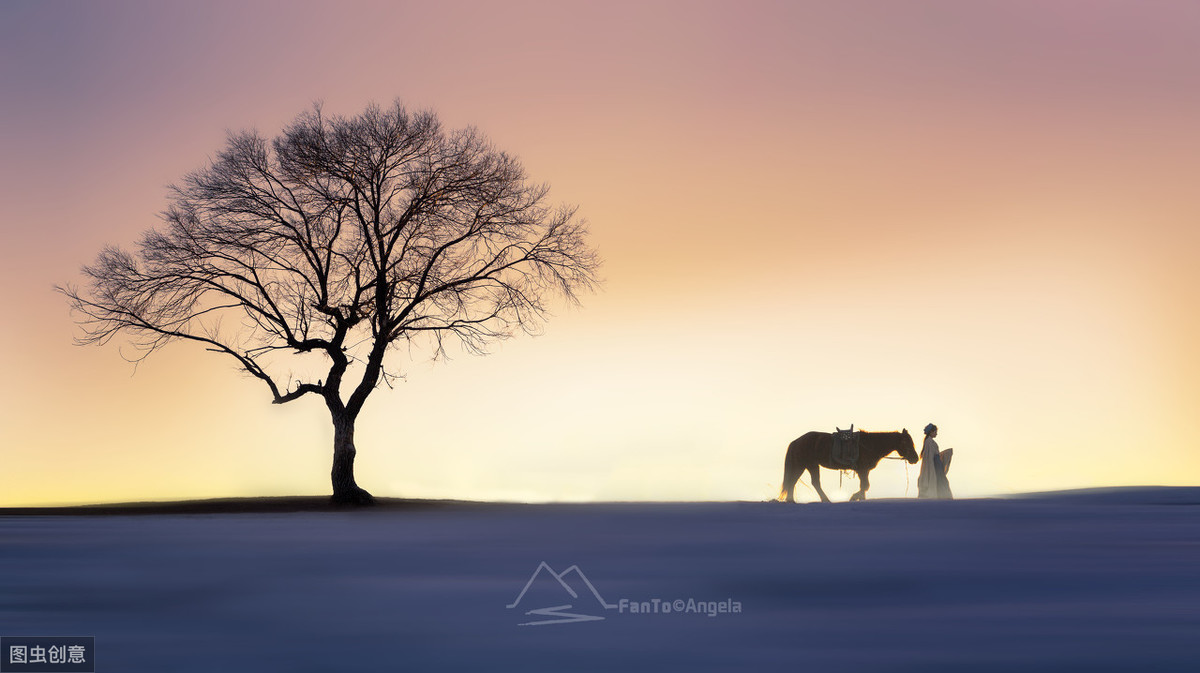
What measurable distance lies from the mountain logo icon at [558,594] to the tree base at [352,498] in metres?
20.6

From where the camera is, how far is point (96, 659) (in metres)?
7.97

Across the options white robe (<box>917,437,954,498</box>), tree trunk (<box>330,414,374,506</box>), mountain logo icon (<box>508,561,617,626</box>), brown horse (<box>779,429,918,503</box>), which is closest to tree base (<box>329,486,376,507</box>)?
tree trunk (<box>330,414,374,506</box>)

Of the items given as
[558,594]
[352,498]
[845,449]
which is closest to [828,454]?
[845,449]

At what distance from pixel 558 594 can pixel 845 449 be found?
2450 cm

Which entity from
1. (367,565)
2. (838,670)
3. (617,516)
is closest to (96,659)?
(838,670)

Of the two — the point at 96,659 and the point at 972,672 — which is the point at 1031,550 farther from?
the point at 96,659

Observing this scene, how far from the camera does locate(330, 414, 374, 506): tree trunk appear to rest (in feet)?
111

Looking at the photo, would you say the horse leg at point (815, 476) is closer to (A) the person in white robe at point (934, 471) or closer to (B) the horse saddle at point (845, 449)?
(B) the horse saddle at point (845, 449)

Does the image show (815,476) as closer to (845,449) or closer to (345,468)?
(845,449)

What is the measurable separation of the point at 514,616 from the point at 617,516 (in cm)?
1630

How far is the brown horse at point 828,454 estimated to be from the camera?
115ft

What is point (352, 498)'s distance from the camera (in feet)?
111

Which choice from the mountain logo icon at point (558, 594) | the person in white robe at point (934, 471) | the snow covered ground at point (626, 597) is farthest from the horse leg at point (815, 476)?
the mountain logo icon at point (558, 594)

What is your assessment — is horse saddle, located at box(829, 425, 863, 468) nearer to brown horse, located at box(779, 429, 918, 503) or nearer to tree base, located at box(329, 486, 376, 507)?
brown horse, located at box(779, 429, 918, 503)
